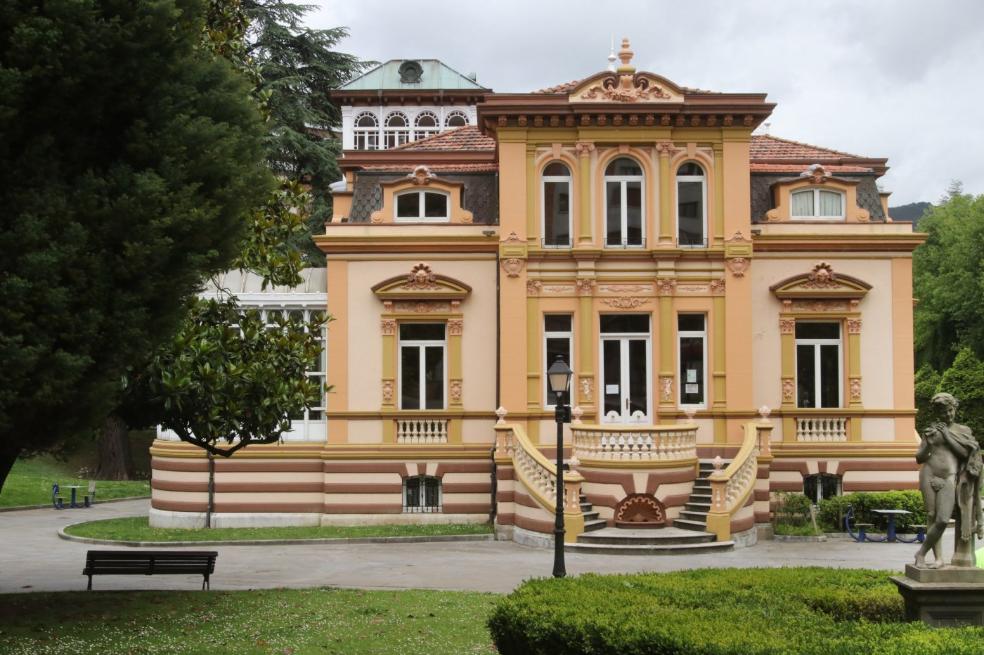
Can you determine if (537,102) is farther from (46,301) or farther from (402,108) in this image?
(402,108)

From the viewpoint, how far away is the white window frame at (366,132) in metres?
44.2

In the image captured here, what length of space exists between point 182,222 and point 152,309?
45.9 inches

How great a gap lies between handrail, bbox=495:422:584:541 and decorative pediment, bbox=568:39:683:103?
8.55 meters

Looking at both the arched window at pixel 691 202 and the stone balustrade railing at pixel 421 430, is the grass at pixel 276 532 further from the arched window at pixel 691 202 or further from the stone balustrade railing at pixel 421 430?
the arched window at pixel 691 202

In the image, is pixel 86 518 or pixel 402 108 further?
pixel 402 108

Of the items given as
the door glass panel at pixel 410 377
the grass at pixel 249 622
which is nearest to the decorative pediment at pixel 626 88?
the door glass panel at pixel 410 377

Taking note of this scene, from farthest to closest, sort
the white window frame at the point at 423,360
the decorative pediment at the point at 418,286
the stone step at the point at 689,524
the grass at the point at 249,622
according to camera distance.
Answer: the white window frame at the point at 423,360, the decorative pediment at the point at 418,286, the stone step at the point at 689,524, the grass at the point at 249,622

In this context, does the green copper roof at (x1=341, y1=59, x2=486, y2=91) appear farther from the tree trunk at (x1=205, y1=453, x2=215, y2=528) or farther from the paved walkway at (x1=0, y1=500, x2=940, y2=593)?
the paved walkway at (x1=0, y1=500, x2=940, y2=593)

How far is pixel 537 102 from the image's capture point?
26.4 m

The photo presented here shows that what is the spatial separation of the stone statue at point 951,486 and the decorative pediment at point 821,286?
15903 millimetres

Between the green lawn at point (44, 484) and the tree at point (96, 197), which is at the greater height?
the tree at point (96, 197)

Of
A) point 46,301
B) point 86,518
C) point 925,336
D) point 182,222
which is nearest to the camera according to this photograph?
point 46,301

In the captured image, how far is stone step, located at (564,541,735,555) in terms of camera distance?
2252 centimetres

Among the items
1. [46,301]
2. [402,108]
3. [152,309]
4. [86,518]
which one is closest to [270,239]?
[152,309]
